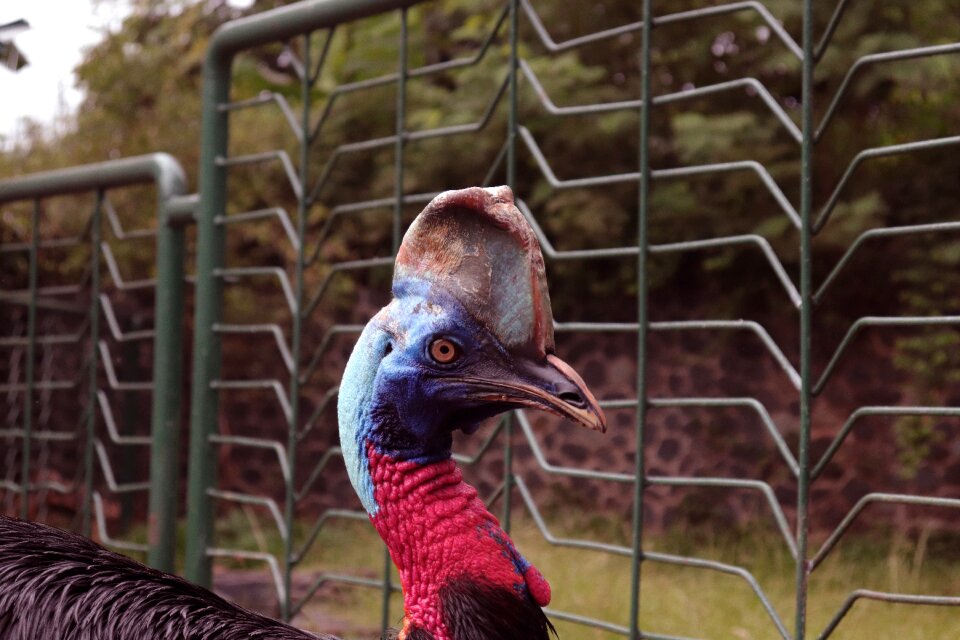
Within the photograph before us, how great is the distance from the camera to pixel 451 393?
1618mm

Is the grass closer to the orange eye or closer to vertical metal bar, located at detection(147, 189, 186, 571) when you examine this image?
vertical metal bar, located at detection(147, 189, 186, 571)

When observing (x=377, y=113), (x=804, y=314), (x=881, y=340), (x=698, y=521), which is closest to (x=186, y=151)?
(x=377, y=113)

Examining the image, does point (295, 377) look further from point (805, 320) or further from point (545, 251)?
point (805, 320)

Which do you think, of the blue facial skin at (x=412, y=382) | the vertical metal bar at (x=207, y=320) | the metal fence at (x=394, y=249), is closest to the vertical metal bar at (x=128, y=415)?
the metal fence at (x=394, y=249)

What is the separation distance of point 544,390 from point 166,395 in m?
1.88

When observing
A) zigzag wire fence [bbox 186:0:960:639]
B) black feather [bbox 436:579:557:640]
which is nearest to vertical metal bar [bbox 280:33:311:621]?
zigzag wire fence [bbox 186:0:960:639]

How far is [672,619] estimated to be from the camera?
4.68 metres

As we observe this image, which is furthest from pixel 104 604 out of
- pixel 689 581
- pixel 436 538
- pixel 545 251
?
pixel 689 581

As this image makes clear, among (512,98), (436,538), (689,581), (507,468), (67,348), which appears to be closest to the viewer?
(436,538)

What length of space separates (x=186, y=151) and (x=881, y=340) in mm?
4056

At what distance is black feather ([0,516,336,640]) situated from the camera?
1657 millimetres

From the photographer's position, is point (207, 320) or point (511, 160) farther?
point (207, 320)

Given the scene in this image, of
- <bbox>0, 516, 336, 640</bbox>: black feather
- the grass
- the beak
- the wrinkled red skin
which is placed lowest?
the grass

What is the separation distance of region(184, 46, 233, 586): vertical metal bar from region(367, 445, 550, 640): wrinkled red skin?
1517 millimetres
